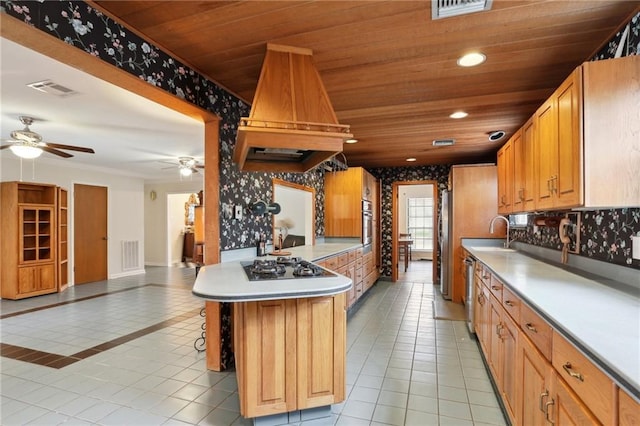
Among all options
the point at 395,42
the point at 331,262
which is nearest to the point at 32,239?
the point at 331,262

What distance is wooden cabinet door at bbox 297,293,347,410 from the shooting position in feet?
6.37

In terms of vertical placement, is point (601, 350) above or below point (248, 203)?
below

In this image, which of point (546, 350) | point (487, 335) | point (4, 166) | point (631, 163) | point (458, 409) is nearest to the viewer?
point (546, 350)

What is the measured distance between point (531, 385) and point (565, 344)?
1.59ft

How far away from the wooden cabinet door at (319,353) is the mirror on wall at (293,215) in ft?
6.09

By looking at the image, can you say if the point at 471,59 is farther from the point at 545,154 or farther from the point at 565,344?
the point at 565,344

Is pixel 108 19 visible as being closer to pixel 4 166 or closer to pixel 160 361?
pixel 160 361

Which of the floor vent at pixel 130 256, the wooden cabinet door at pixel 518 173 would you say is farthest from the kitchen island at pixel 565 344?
the floor vent at pixel 130 256

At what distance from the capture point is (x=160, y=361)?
9.49 ft

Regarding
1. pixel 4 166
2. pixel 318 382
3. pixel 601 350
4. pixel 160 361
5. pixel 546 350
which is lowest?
pixel 160 361

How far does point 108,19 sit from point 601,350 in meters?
2.62

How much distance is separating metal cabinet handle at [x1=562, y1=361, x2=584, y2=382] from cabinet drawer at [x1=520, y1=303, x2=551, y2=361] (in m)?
0.16

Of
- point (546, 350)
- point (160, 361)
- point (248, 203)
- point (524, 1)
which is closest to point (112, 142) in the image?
point (248, 203)

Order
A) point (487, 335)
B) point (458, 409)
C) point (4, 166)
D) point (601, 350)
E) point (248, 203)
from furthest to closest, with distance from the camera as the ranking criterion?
1. point (4, 166)
2. point (248, 203)
3. point (487, 335)
4. point (458, 409)
5. point (601, 350)
